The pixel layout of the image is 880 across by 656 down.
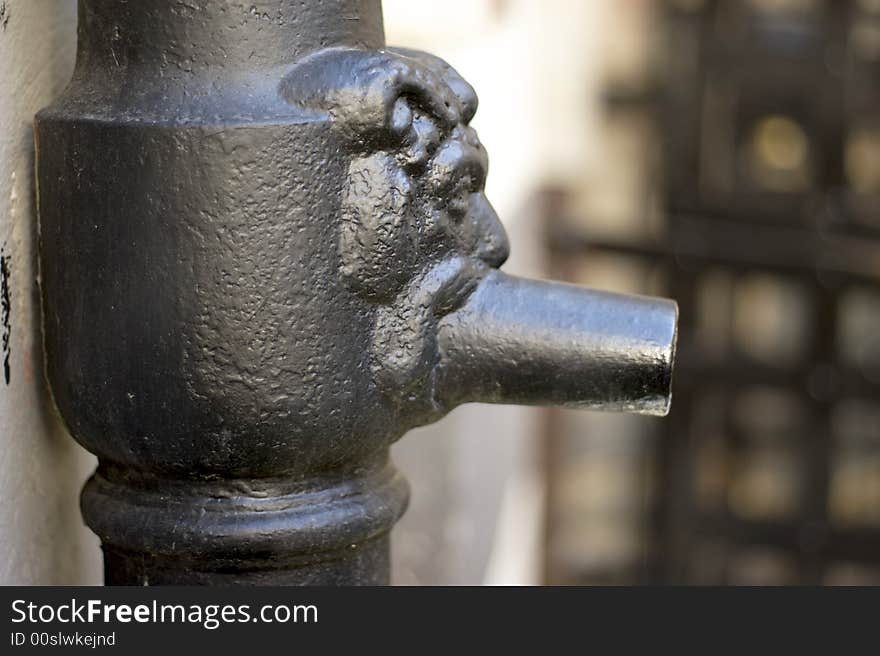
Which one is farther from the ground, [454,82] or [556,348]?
[454,82]

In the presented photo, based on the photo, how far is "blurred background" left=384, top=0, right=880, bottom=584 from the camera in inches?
76.4

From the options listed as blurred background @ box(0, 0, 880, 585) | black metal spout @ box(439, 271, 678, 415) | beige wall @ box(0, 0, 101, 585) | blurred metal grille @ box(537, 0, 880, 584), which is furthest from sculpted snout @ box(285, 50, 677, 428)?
blurred metal grille @ box(537, 0, 880, 584)

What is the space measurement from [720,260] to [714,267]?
17mm

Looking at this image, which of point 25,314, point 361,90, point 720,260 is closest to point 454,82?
point 361,90

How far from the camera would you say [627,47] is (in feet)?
6.86

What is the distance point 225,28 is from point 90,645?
326 millimetres

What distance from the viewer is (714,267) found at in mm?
2021

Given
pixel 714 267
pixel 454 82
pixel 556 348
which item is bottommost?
pixel 714 267

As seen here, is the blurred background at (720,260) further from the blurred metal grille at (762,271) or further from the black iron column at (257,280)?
the black iron column at (257,280)

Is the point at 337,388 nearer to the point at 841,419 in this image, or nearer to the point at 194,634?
the point at 194,634

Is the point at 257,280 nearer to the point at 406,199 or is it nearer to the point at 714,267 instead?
the point at 406,199

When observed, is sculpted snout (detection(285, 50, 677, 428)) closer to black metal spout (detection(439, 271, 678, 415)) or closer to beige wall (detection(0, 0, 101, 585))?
black metal spout (detection(439, 271, 678, 415))

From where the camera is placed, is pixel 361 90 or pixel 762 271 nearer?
pixel 361 90

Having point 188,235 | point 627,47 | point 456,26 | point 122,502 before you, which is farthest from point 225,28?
point 627,47
